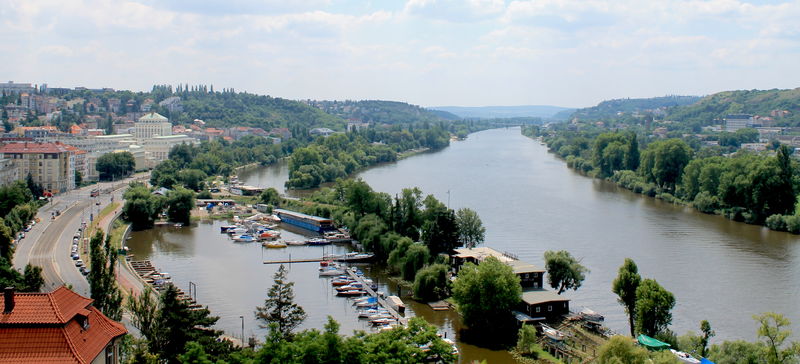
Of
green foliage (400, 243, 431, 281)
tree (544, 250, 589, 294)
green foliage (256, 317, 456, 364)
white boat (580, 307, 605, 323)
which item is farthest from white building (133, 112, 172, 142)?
green foliage (256, 317, 456, 364)

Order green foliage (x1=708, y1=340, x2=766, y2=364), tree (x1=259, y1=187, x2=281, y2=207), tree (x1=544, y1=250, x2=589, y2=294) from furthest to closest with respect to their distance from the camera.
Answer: tree (x1=259, y1=187, x2=281, y2=207), tree (x1=544, y1=250, x2=589, y2=294), green foliage (x1=708, y1=340, x2=766, y2=364)

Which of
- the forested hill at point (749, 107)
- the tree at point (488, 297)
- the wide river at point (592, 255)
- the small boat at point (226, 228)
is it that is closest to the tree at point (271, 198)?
the wide river at point (592, 255)

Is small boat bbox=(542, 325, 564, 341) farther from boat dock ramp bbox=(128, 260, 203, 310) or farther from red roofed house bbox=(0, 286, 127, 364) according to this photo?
red roofed house bbox=(0, 286, 127, 364)

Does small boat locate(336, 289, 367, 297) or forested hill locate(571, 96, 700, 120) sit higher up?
forested hill locate(571, 96, 700, 120)

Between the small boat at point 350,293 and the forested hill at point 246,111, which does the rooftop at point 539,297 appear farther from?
the forested hill at point 246,111

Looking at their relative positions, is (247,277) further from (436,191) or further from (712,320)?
(436,191)

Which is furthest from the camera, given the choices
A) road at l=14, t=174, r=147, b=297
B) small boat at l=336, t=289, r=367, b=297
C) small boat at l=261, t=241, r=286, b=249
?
small boat at l=261, t=241, r=286, b=249

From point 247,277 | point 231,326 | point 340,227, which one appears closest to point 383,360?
point 231,326
